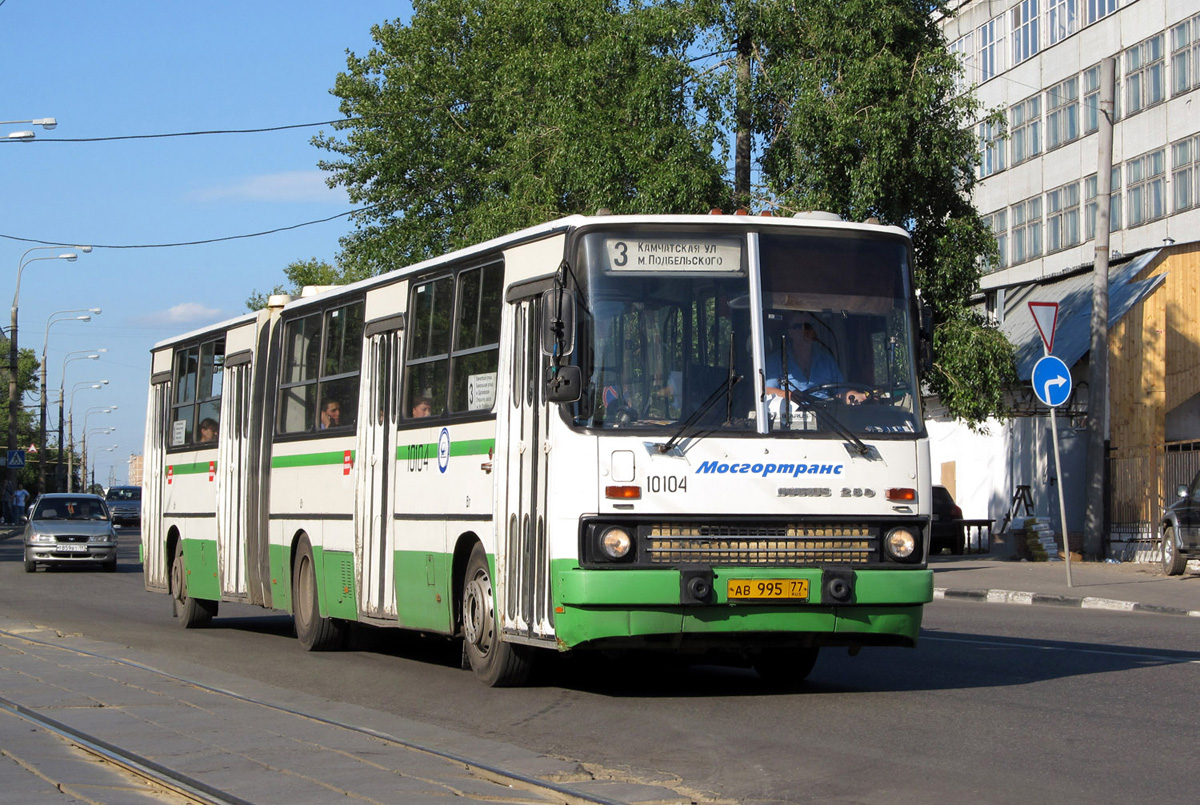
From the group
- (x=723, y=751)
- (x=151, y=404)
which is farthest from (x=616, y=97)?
(x=723, y=751)

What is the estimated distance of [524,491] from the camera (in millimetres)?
11383

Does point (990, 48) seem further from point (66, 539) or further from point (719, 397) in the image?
point (719, 397)

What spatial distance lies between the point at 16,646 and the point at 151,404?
633 cm

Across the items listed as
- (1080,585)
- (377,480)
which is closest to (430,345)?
(377,480)

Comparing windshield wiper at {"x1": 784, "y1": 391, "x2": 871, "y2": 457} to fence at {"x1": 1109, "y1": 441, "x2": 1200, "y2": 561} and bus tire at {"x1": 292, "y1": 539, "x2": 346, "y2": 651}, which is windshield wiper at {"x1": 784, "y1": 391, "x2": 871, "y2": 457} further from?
fence at {"x1": 1109, "y1": 441, "x2": 1200, "y2": 561}

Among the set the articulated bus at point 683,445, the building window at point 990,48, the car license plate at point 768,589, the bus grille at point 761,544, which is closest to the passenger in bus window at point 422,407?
the articulated bus at point 683,445

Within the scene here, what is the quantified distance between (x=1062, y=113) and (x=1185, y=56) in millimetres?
7194

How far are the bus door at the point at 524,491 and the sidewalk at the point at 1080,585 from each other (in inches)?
450

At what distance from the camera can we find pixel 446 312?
13188 millimetres

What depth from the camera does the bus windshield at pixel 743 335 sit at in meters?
10.7

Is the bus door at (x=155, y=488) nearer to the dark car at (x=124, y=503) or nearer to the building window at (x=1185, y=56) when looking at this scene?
the building window at (x=1185, y=56)

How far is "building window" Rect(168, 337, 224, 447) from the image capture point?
741 inches

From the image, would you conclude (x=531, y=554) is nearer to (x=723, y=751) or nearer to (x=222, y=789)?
(x=723, y=751)

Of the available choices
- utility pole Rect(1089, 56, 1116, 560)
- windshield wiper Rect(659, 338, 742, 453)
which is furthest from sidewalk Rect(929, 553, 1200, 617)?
windshield wiper Rect(659, 338, 742, 453)
